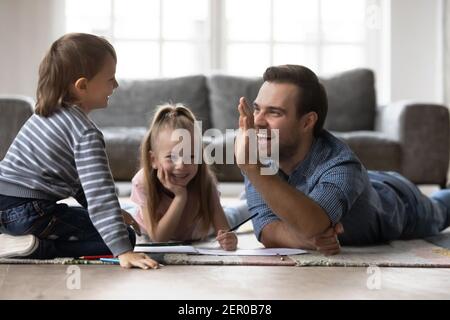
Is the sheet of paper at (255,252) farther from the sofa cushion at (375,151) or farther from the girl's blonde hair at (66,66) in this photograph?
the sofa cushion at (375,151)

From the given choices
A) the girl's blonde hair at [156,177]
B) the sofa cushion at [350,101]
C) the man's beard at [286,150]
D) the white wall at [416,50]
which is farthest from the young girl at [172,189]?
the white wall at [416,50]

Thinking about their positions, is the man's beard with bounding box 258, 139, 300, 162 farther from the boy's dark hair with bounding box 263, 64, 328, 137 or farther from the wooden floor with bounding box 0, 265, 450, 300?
the wooden floor with bounding box 0, 265, 450, 300

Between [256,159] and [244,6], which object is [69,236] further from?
[244,6]

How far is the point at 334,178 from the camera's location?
5.83 feet

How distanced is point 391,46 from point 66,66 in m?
3.90

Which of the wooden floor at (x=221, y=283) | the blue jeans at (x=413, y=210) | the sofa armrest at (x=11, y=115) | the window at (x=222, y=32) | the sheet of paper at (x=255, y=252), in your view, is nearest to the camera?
the wooden floor at (x=221, y=283)

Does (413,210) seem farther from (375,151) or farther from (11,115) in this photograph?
(11,115)

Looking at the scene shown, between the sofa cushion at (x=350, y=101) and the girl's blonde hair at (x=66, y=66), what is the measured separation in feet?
9.28

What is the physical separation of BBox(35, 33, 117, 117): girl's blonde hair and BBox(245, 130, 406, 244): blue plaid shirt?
1.85 feet

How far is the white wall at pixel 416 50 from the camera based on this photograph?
17.0 feet

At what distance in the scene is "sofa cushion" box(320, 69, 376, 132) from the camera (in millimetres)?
4379

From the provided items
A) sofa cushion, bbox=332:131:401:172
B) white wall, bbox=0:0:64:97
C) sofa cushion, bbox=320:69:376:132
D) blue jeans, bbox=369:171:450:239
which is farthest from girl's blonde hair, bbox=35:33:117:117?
white wall, bbox=0:0:64:97
